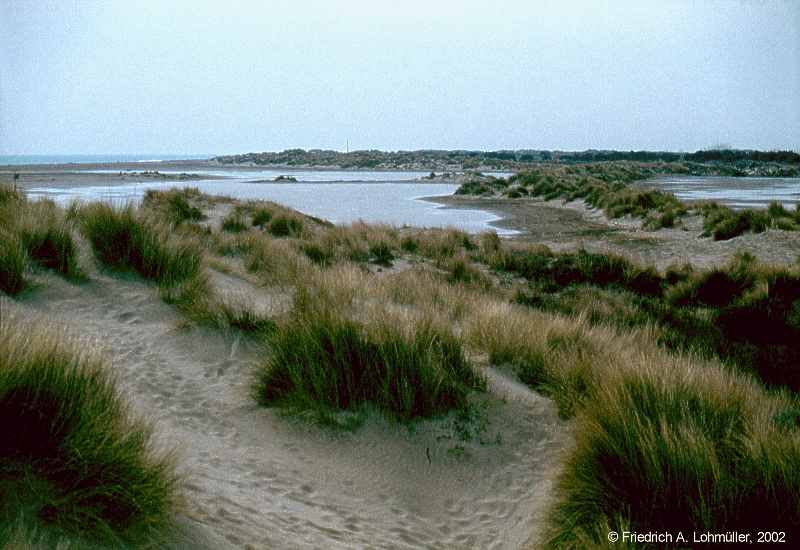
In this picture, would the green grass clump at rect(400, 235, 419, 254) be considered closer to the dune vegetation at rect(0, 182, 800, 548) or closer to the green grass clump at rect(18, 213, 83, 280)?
the dune vegetation at rect(0, 182, 800, 548)

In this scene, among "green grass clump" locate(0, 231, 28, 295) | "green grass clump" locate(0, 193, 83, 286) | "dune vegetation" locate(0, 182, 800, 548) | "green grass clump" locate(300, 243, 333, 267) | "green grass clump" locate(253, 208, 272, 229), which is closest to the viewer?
"dune vegetation" locate(0, 182, 800, 548)

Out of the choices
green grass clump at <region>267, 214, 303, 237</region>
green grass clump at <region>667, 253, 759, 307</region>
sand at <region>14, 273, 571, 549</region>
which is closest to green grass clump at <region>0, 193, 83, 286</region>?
sand at <region>14, 273, 571, 549</region>

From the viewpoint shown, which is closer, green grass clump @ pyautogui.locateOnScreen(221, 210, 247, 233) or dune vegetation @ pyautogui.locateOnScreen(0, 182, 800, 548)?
dune vegetation @ pyautogui.locateOnScreen(0, 182, 800, 548)

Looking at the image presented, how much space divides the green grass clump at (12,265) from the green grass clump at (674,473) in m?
5.70

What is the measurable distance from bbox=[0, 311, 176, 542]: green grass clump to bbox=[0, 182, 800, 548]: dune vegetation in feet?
6.28

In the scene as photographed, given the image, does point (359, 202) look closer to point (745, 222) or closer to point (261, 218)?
point (261, 218)

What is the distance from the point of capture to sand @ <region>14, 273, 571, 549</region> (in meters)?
3.41

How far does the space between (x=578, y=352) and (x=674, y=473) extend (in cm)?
290

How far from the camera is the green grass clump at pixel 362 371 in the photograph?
491 centimetres

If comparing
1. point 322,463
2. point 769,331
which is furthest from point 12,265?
point 769,331

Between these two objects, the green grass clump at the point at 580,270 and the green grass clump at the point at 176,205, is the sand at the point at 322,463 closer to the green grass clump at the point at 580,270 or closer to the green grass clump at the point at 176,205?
the green grass clump at the point at 580,270

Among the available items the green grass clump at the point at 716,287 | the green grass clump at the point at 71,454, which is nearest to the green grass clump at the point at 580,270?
the green grass clump at the point at 716,287

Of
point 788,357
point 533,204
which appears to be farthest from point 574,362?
point 533,204

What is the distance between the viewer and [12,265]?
6.30 metres
